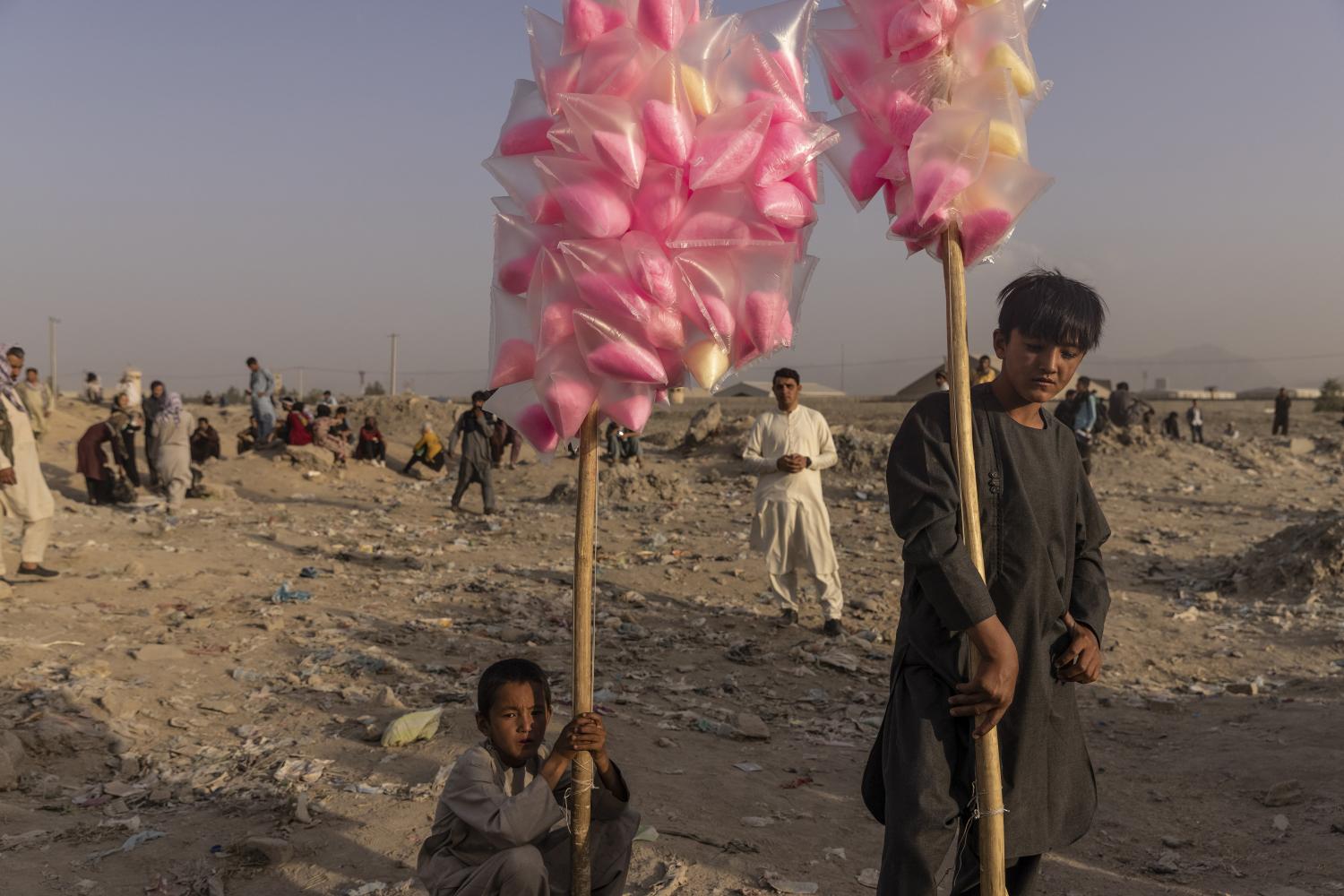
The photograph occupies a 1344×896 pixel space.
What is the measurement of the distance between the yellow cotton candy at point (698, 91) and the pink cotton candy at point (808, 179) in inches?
10.2

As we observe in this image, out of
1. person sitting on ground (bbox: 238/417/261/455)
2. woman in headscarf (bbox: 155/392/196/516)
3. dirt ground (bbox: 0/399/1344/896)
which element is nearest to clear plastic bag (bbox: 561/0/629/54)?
dirt ground (bbox: 0/399/1344/896)

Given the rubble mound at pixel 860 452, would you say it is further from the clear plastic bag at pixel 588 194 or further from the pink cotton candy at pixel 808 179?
the clear plastic bag at pixel 588 194

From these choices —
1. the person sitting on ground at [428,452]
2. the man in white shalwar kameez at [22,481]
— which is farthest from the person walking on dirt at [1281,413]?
the man in white shalwar kameez at [22,481]

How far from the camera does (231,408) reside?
92.7 ft

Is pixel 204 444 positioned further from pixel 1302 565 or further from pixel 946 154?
pixel 946 154

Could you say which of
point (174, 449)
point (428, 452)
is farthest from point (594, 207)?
point (428, 452)

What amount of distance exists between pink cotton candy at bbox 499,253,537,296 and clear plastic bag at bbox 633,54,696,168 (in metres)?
0.40

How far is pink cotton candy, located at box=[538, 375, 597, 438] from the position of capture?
245 centimetres

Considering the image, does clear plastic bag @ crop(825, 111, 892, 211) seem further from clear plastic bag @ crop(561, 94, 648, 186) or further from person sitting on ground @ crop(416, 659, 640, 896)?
person sitting on ground @ crop(416, 659, 640, 896)

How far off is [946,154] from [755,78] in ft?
1.64

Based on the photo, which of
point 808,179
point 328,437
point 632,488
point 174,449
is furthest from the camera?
point 328,437

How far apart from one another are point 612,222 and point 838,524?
36.1 feet

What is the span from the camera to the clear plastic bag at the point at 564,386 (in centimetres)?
245

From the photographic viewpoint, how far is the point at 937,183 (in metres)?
2.30
